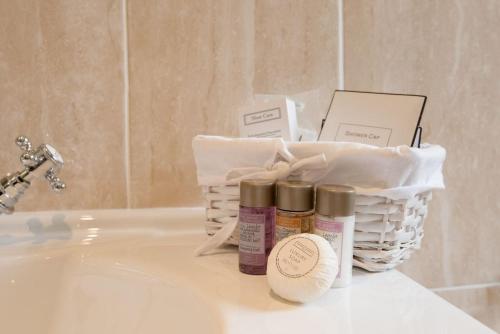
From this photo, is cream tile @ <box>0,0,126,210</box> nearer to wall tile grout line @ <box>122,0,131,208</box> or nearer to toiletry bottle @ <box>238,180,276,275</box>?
wall tile grout line @ <box>122,0,131,208</box>

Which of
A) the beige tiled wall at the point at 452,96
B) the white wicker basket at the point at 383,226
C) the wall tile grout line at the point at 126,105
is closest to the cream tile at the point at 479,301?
the beige tiled wall at the point at 452,96

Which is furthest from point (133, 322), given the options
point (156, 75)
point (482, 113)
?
point (482, 113)

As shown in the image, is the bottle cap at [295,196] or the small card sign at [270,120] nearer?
the bottle cap at [295,196]

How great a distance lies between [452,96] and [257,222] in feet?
1.57

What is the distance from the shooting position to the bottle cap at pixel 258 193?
0.43m

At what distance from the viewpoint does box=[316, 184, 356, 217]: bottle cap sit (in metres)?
0.39

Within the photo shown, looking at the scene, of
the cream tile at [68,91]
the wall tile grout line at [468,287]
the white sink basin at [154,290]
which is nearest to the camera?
the white sink basin at [154,290]

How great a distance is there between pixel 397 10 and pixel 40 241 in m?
0.66

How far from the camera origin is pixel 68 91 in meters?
0.61

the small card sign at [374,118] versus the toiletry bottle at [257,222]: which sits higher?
the small card sign at [374,118]

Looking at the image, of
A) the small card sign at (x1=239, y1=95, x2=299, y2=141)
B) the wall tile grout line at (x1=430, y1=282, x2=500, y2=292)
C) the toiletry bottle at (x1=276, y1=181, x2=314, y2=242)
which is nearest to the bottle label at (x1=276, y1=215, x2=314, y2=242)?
the toiletry bottle at (x1=276, y1=181, x2=314, y2=242)

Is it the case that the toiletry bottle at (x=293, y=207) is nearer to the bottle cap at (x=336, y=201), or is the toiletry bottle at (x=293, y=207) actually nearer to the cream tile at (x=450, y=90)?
the bottle cap at (x=336, y=201)

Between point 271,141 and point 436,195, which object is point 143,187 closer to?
point 271,141

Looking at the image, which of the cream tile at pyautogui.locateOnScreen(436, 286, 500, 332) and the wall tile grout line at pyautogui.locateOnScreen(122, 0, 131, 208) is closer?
the wall tile grout line at pyautogui.locateOnScreen(122, 0, 131, 208)
